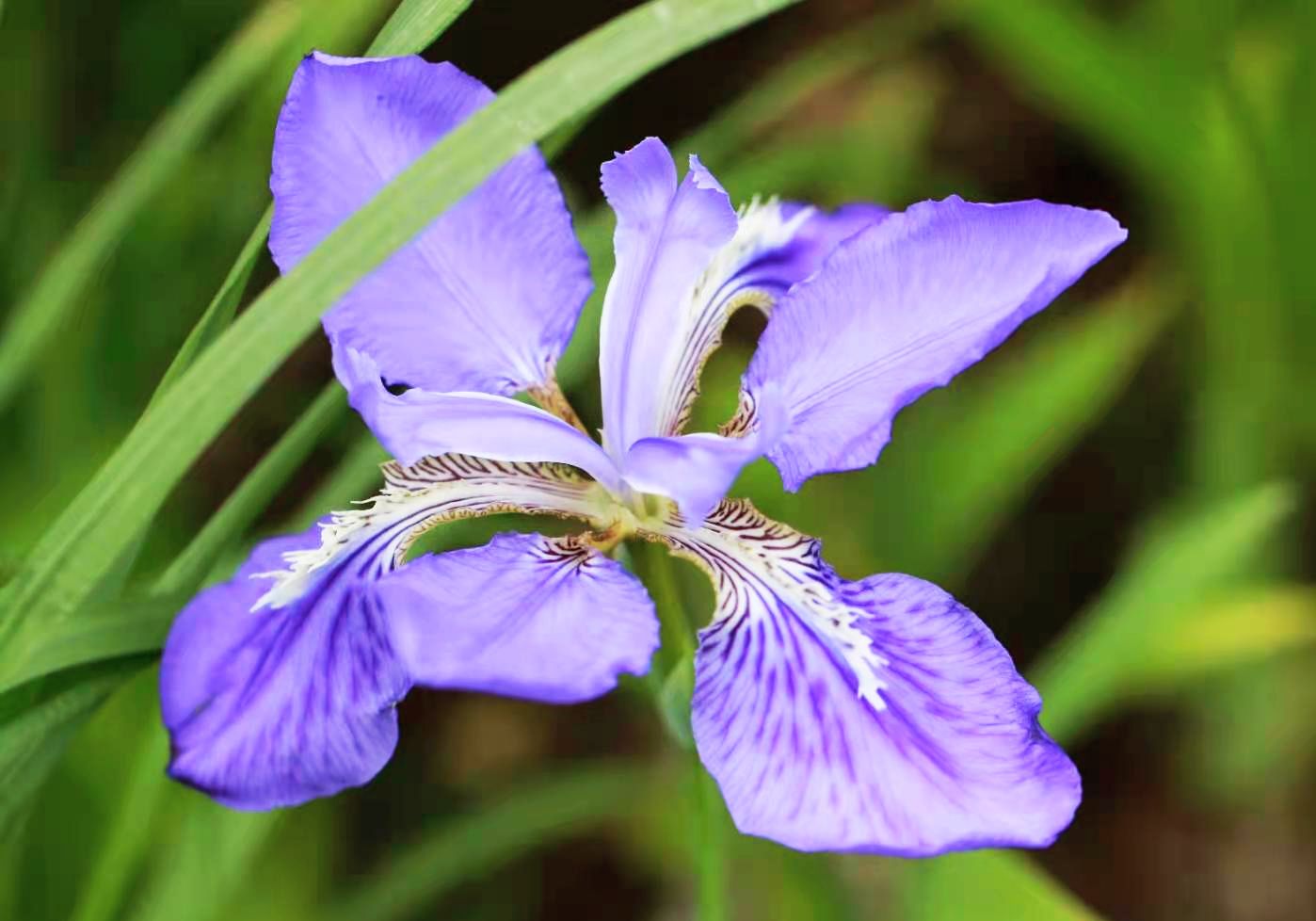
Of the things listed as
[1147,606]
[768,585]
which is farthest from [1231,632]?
[768,585]

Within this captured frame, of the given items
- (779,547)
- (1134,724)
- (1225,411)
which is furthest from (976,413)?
(779,547)

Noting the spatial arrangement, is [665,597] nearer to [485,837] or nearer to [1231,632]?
[485,837]

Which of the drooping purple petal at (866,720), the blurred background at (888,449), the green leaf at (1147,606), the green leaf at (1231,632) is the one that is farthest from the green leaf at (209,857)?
the green leaf at (1231,632)

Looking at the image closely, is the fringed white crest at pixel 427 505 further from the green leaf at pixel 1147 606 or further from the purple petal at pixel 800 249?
the green leaf at pixel 1147 606

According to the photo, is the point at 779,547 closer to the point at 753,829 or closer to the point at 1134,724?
the point at 753,829

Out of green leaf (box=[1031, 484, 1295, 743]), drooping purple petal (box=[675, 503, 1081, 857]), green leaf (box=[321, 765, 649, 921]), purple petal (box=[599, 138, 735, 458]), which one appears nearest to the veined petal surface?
purple petal (box=[599, 138, 735, 458])
